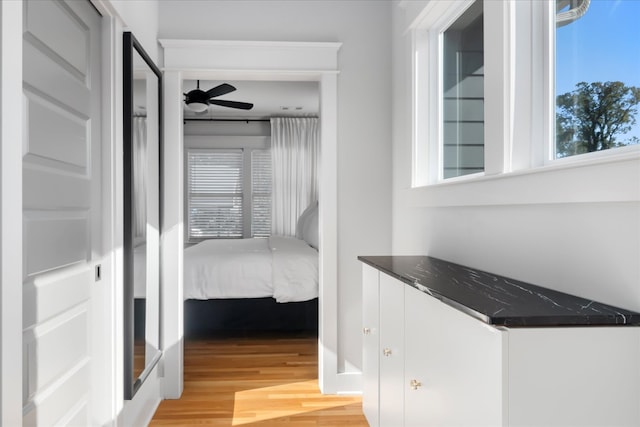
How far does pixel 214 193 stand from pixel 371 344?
551 cm

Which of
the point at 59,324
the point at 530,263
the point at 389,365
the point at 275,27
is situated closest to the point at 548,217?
the point at 530,263

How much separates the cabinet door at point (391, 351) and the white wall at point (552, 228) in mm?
364

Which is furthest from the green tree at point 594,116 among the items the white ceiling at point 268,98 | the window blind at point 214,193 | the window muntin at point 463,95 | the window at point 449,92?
the window blind at point 214,193

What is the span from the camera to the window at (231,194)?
24.7ft

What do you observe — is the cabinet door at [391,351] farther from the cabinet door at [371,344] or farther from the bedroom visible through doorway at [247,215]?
the bedroom visible through doorway at [247,215]

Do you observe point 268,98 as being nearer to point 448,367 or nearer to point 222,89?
point 222,89

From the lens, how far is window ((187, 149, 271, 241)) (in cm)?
752

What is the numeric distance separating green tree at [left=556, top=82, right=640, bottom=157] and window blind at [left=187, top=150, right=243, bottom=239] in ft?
20.5

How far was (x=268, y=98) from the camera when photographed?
6.37 meters

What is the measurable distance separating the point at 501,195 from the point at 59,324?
1.60 m

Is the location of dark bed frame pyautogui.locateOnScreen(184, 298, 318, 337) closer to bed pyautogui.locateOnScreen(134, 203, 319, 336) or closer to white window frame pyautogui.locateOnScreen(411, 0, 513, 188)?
bed pyautogui.locateOnScreen(134, 203, 319, 336)

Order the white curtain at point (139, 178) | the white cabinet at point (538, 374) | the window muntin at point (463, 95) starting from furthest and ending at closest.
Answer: the white curtain at point (139, 178) < the window muntin at point (463, 95) < the white cabinet at point (538, 374)

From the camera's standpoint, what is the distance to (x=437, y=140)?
282 centimetres

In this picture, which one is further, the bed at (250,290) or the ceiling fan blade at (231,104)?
the ceiling fan blade at (231,104)
